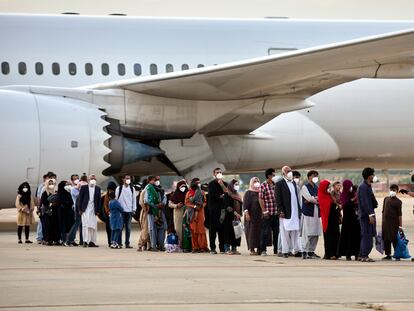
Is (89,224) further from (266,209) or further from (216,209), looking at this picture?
(266,209)

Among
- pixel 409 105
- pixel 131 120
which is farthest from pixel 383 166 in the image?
pixel 131 120

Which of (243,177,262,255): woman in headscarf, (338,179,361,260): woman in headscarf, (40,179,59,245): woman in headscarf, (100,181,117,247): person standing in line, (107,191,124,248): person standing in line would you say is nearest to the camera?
(338,179,361,260): woman in headscarf

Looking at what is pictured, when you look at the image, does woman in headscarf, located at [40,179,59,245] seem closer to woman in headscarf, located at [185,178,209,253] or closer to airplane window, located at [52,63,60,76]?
woman in headscarf, located at [185,178,209,253]

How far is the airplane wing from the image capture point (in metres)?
23.3

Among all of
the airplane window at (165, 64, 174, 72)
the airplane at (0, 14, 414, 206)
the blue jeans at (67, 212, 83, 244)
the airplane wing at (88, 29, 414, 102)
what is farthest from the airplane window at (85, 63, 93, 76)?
the blue jeans at (67, 212, 83, 244)

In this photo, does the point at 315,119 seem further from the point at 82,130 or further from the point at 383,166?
the point at 82,130

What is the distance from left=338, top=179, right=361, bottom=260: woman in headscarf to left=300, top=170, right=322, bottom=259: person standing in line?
0.46 meters

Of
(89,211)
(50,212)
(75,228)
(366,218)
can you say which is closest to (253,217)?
(366,218)

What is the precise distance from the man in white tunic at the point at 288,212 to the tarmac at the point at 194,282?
43 cm

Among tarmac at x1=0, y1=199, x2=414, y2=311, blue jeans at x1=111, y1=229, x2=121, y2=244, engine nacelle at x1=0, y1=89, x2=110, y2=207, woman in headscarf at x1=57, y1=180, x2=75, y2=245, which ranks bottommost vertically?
tarmac at x1=0, y1=199, x2=414, y2=311

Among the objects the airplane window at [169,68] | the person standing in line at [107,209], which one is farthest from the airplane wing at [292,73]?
the person standing in line at [107,209]

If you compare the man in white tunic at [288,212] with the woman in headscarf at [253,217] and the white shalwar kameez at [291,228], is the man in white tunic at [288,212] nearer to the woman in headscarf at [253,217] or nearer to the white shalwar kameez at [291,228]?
the white shalwar kameez at [291,228]

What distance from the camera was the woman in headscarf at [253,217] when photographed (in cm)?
1956

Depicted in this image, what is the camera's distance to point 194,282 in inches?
548
